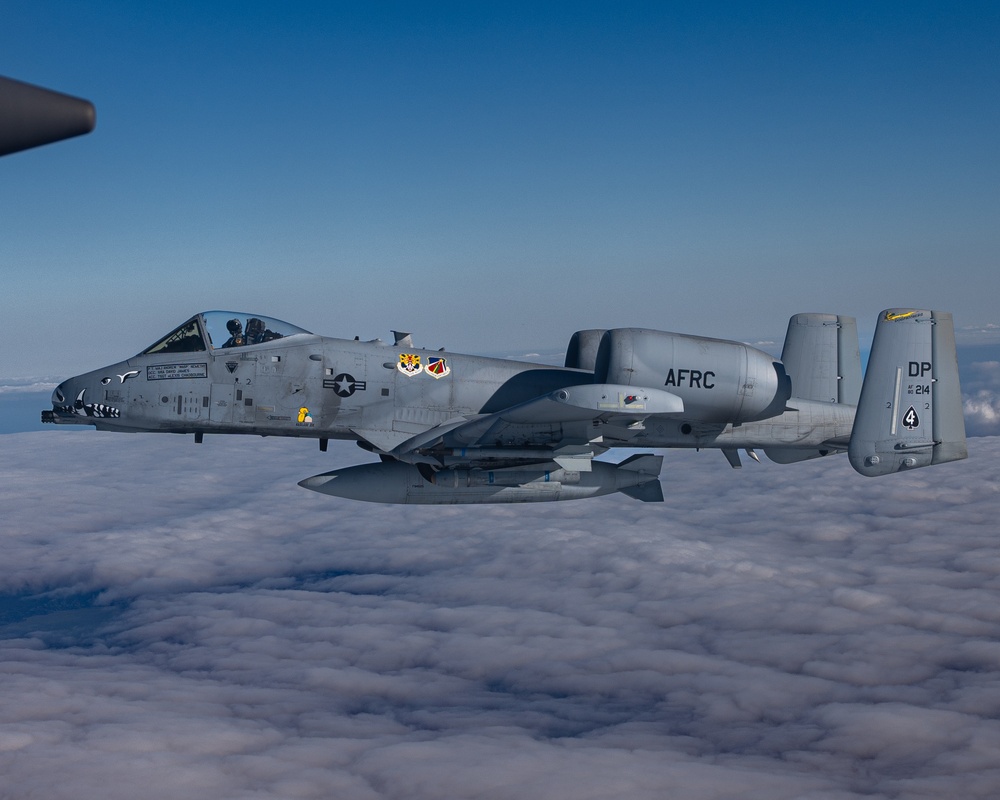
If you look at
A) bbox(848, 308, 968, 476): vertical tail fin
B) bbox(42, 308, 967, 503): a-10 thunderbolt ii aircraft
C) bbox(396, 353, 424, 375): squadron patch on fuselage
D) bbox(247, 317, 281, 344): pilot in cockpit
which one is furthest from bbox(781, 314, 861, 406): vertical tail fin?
bbox(247, 317, 281, 344): pilot in cockpit

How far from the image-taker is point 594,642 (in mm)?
113188

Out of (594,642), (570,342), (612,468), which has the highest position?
(570,342)

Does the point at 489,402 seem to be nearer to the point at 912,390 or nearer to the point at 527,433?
the point at 527,433

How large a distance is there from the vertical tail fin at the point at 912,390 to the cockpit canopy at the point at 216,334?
1509cm

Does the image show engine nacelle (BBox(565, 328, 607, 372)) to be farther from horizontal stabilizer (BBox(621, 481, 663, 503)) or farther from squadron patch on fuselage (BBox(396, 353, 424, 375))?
squadron patch on fuselage (BBox(396, 353, 424, 375))

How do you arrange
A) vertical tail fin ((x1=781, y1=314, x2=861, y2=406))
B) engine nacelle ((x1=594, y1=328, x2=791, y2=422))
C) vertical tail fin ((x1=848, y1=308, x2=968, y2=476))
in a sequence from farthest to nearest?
1. vertical tail fin ((x1=781, y1=314, x2=861, y2=406))
2. vertical tail fin ((x1=848, y1=308, x2=968, y2=476))
3. engine nacelle ((x1=594, y1=328, x2=791, y2=422))

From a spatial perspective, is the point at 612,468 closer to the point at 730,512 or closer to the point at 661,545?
the point at 661,545

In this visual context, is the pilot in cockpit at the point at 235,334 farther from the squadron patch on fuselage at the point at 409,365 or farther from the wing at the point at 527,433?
the wing at the point at 527,433

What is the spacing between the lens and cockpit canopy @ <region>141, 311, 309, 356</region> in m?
18.1

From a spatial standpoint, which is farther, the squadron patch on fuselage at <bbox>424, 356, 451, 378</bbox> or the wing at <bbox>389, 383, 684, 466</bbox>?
the squadron patch on fuselage at <bbox>424, 356, 451, 378</bbox>

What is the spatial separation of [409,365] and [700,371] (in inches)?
280

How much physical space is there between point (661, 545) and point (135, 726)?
84.4 m

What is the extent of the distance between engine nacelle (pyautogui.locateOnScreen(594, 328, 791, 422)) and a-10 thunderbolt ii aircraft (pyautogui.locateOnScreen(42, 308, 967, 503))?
3 cm

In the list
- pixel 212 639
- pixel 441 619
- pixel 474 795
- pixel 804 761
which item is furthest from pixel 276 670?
pixel 804 761
